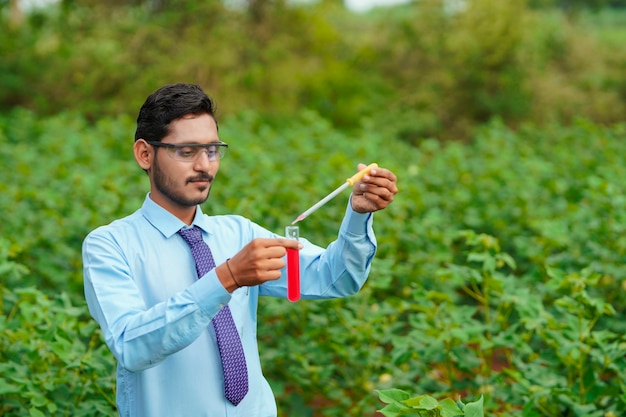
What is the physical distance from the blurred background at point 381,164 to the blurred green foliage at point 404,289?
0.06 feet

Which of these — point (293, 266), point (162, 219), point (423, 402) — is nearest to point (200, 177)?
point (162, 219)

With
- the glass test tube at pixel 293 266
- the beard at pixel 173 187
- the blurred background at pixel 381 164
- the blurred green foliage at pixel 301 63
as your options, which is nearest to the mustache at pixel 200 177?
the beard at pixel 173 187

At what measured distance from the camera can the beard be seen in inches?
93.2

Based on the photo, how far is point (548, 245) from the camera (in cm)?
525

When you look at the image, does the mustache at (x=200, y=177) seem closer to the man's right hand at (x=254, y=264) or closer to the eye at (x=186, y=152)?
the eye at (x=186, y=152)

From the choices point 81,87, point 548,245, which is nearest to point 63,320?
point 548,245

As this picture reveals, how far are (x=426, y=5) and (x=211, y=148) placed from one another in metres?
19.2

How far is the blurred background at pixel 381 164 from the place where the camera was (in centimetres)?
357

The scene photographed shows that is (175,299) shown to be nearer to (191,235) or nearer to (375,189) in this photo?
(191,235)

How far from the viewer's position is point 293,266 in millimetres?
2174

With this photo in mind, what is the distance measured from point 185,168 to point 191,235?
185 mm

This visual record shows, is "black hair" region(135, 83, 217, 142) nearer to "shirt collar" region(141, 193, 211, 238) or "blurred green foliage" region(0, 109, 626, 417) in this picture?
"shirt collar" region(141, 193, 211, 238)

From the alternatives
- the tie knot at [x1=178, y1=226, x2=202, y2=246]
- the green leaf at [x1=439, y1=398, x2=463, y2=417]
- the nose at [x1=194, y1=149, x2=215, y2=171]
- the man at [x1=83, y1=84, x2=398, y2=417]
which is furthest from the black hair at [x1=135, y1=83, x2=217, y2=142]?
the green leaf at [x1=439, y1=398, x2=463, y2=417]

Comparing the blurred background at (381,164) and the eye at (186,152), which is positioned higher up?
the eye at (186,152)
